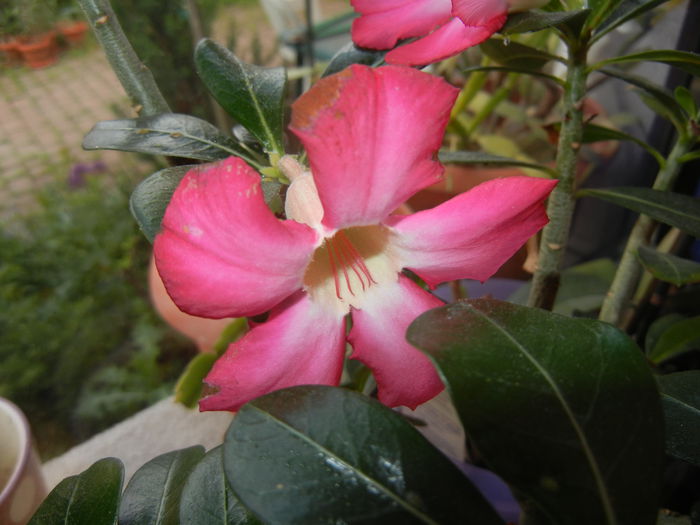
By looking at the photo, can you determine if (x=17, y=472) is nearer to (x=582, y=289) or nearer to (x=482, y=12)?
(x=482, y=12)

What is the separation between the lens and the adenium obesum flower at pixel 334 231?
34cm

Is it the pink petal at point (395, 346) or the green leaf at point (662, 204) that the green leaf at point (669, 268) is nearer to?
the green leaf at point (662, 204)

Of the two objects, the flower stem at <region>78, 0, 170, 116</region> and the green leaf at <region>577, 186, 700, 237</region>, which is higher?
the flower stem at <region>78, 0, 170, 116</region>

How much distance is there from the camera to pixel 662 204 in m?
0.58

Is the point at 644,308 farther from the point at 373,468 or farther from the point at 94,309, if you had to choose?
the point at 94,309

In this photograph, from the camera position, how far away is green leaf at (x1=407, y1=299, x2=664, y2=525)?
312 millimetres

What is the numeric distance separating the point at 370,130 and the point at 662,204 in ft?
1.28

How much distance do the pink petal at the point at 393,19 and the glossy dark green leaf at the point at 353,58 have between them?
0.11ft

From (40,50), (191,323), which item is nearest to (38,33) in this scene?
(40,50)

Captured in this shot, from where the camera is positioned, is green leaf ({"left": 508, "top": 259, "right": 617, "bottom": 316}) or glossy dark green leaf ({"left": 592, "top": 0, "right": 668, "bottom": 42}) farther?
green leaf ({"left": 508, "top": 259, "right": 617, "bottom": 316})

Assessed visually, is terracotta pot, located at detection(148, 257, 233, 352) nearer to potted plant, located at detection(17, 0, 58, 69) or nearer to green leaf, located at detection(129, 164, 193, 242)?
potted plant, located at detection(17, 0, 58, 69)

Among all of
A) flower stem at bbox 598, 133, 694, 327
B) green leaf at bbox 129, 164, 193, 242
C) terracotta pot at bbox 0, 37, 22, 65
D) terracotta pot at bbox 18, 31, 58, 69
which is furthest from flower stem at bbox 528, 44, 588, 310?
terracotta pot at bbox 18, 31, 58, 69

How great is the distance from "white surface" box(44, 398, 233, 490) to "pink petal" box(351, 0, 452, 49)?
64 centimetres

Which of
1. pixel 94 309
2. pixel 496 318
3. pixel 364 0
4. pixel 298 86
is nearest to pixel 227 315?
pixel 496 318
